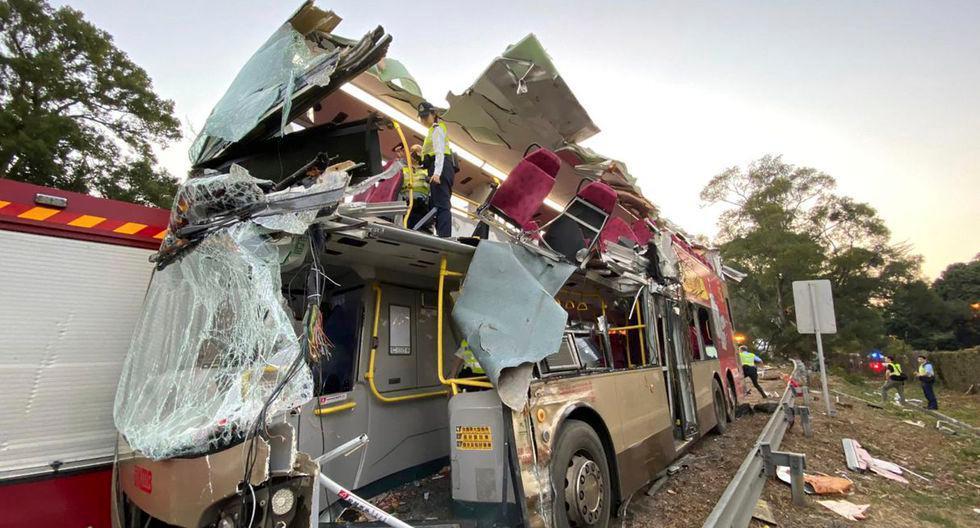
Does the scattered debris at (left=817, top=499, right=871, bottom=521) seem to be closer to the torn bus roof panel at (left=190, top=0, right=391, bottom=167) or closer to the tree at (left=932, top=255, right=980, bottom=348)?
the torn bus roof panel at (left=190, top=0, right=391, bottom=167)

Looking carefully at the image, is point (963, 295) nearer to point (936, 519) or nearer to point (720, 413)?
point (720, 413)

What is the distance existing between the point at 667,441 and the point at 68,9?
2616cm

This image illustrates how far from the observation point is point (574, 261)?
4.35 m

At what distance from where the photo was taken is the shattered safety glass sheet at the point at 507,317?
10.7 ft

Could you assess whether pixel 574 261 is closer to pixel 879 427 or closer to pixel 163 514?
pixel 163 514

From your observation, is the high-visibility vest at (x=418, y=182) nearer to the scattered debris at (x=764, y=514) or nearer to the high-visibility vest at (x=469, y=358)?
the high-visibility vest at (x=469, y=358)

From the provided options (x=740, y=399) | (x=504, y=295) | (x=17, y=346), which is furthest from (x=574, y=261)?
(x=740, y=399)

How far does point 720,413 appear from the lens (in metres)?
8.31

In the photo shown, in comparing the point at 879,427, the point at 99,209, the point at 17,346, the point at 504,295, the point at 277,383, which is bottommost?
the point at 879,427

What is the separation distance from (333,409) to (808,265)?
118 feet

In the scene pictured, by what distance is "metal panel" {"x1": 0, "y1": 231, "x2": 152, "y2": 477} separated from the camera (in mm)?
2697

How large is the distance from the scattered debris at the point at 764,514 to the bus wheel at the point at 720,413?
3.28 meters

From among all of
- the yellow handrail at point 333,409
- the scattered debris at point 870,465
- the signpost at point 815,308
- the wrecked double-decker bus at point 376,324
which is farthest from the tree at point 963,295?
the yellow handrail at point 333,409

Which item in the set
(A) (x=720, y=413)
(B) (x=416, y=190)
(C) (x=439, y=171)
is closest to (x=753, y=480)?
(C) (x=439, y=171)
